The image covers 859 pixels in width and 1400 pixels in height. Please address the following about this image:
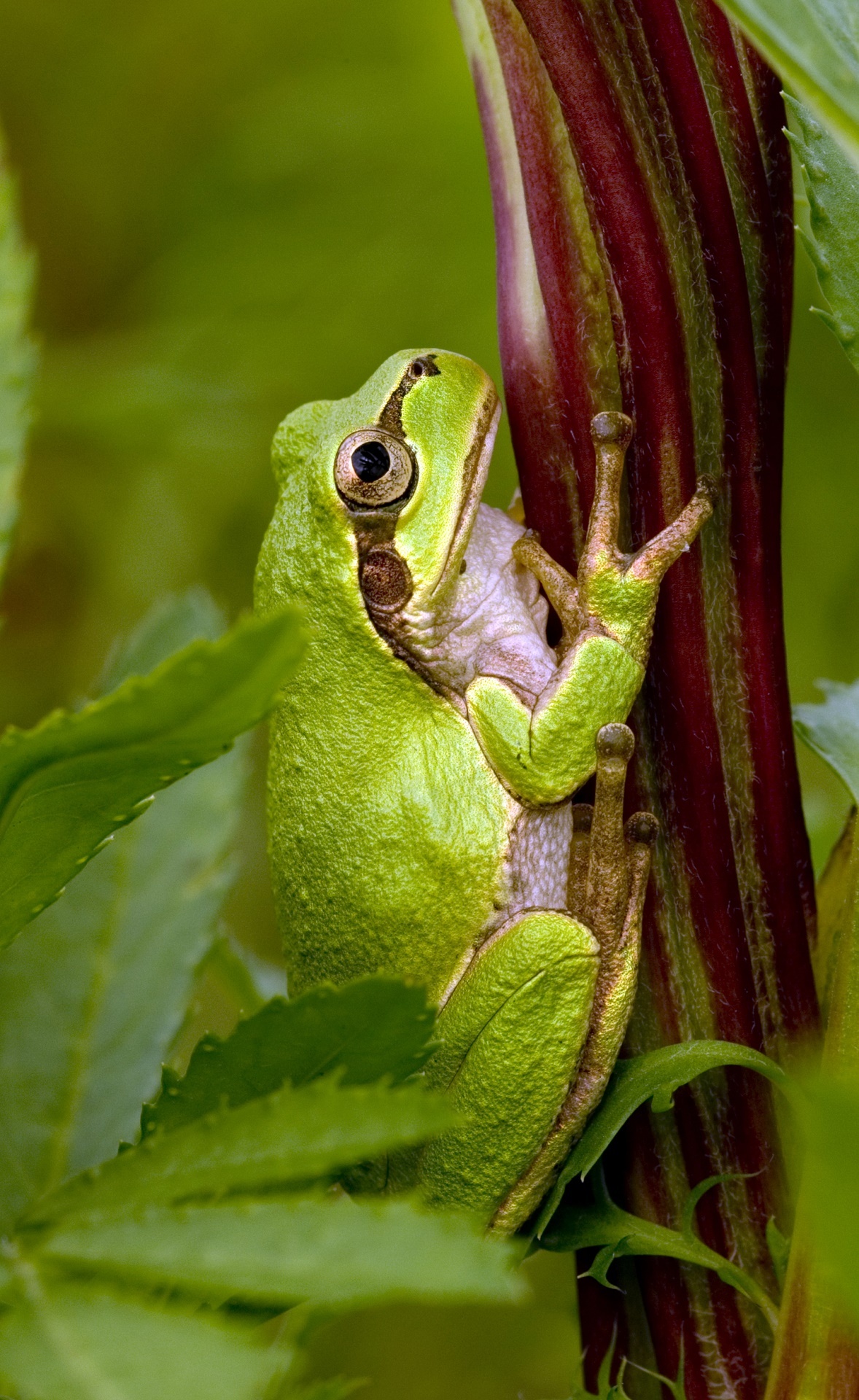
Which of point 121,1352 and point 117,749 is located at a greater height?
point 117,749

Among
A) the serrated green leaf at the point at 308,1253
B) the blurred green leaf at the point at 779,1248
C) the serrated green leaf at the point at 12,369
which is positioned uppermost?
the serrated green leaf at the point at 12,369

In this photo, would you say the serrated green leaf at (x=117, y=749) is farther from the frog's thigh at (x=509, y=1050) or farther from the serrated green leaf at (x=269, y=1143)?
the frog's thigh at (x=509, y=1050)

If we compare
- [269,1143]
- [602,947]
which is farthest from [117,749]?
[602,947]

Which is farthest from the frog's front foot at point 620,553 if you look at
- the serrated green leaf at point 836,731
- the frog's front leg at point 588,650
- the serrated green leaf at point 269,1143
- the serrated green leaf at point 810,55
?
the serrated green leaf at point 269,1143

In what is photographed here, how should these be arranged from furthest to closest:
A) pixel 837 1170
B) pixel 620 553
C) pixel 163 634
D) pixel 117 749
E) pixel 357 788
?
1. pixel 357 788
2. pixel 163 634
3. pixel 620 553
4. pixel 117 749
5. pixel 837 1170

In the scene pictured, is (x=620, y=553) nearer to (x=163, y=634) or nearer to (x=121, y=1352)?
(x=163, y=634)

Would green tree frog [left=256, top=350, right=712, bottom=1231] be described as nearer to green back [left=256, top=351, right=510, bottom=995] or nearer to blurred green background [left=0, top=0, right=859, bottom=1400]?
green back [left=256, top=351, right=510, bottom=995]
